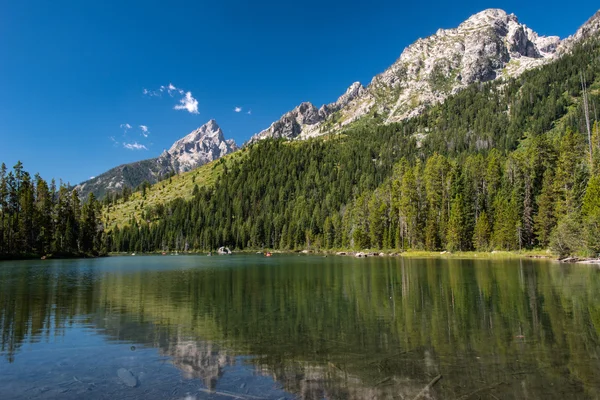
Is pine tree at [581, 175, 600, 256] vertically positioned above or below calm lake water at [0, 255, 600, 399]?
above

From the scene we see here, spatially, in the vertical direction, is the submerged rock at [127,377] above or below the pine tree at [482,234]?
below

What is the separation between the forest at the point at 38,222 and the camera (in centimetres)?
10150

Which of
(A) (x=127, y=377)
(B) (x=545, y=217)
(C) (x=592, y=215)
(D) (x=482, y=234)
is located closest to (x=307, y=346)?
(A) (x=127, y=377)

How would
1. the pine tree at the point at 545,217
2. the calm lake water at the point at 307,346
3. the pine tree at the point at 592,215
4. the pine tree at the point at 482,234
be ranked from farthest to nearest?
the pine tree at the point at 482,234 < the pine tree at the point at 545,217 < the pine tree at the point at 592,215 < the calm lake water at the point at 307,346

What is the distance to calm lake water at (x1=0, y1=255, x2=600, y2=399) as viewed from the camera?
37.4 ft

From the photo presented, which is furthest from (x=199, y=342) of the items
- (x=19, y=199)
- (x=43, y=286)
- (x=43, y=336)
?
(x=19, y=199)

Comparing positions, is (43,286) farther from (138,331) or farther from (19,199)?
A: (19,199)

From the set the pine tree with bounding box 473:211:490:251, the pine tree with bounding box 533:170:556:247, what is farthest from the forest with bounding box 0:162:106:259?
the pine tree with bounding box 533:170:556:247

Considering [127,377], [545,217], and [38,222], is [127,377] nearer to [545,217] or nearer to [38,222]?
[545,217]

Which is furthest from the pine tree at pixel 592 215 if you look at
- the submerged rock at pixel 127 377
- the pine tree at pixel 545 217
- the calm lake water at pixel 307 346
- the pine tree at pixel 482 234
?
the submerged rock at pixel 127 377

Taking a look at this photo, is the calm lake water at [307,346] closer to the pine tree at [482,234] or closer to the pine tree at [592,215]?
the pine tree at [592,215]

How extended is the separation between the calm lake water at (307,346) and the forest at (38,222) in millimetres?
90192

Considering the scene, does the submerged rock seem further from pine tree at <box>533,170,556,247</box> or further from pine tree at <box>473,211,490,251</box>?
pine tree at <box>473,211,490,251</box>

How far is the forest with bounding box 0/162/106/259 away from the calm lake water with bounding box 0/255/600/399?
9019 centimetres
